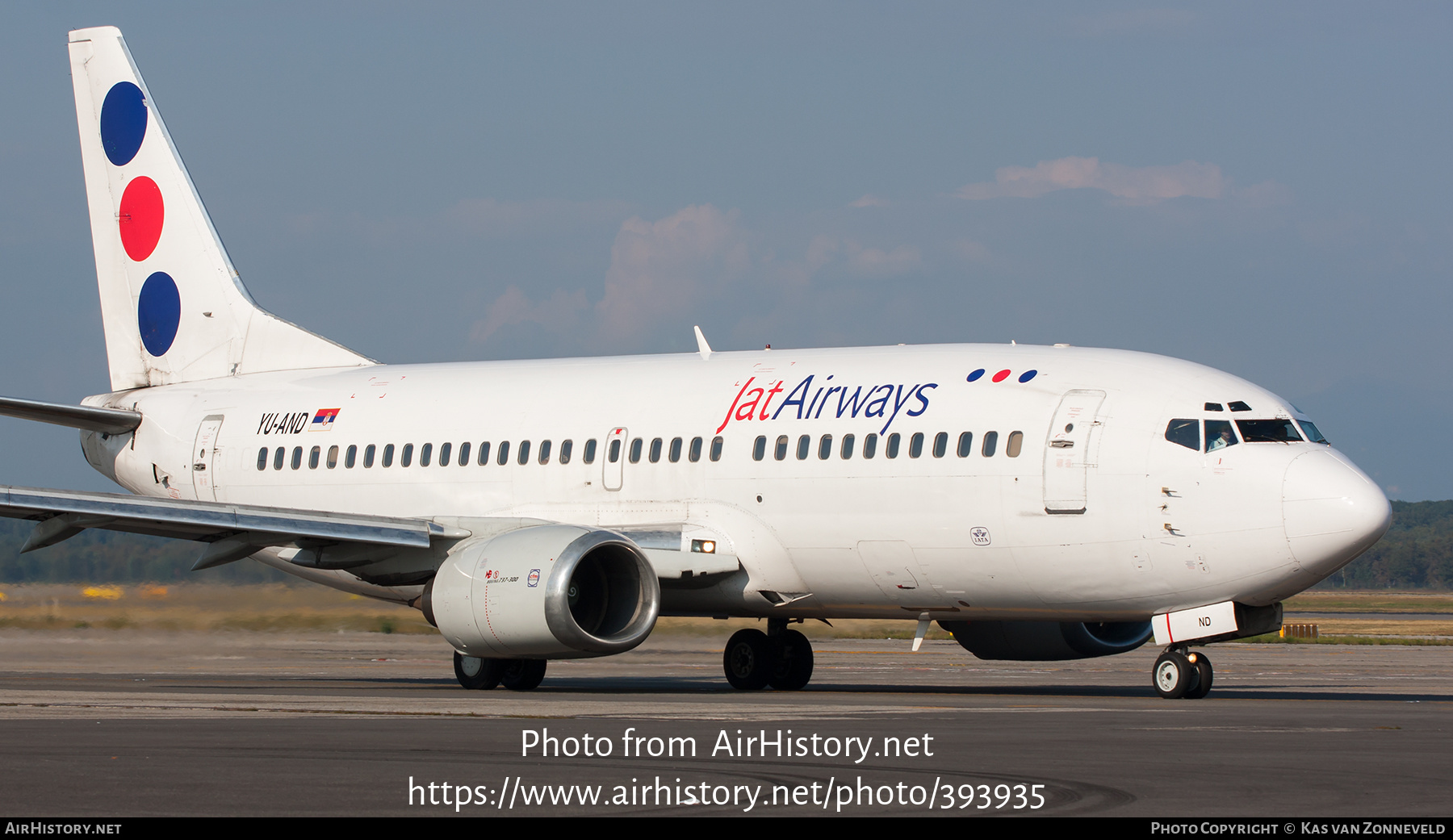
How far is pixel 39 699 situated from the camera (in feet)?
62.7

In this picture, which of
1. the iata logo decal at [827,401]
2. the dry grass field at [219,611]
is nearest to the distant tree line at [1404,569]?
the dry grass field at [219,611]

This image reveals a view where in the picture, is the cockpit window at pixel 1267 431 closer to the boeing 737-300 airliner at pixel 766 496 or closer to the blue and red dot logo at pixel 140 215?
the boeing 737-300 airliner at pixel 766 496

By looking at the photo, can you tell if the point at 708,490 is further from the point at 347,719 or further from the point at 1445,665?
the point at 1445,665

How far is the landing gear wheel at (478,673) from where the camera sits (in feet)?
77.2

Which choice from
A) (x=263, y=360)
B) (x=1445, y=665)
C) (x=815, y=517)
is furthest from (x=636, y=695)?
(x=1445, y=665)

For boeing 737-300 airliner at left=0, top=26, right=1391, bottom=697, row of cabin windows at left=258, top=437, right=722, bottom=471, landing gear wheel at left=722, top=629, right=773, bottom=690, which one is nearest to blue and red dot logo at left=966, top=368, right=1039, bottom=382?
boeing 737-300 airliner at left=0, top=26, right=1391, bottom=697

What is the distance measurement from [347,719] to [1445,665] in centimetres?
2186

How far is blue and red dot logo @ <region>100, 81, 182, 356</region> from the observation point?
29906 millimetres

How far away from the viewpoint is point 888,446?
2144 centimetres

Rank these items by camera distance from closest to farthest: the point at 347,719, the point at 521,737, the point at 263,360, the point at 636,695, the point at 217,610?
the point at 521,737, the point at 347,719, the point at 636,695, the point at 217,610, the point at 263,360

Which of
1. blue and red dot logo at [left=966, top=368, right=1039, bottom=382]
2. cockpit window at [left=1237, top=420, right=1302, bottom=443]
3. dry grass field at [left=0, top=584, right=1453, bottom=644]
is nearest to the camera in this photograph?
cockpit window at [left=1237, top=420, right=1302, bottom=443]

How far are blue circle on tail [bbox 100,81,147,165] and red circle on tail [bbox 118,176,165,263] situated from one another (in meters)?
0.52

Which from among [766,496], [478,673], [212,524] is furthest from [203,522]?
[766,496]

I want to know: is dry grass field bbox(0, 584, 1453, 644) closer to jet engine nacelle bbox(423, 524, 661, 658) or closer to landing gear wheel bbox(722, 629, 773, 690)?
landing gear wheel bbox(722, 629, 773, 690)
